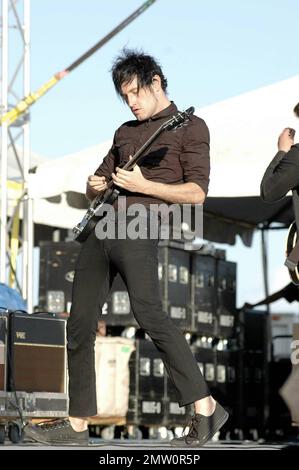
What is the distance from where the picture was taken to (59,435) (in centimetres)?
545

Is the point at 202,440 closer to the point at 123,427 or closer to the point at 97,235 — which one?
the point at 97,235

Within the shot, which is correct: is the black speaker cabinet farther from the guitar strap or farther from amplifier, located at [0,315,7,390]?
the guitar strap

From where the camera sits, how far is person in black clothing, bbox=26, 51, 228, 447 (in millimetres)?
5250

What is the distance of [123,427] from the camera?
11.4m

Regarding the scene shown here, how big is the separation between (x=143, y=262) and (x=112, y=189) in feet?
1.22

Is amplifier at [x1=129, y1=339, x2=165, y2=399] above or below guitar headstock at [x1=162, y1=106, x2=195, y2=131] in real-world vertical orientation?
below

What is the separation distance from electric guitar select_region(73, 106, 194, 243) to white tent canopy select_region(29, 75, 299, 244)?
4082 millimetres

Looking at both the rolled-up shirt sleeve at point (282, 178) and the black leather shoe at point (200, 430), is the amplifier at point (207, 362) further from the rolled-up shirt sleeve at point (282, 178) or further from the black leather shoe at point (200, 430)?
the rolled-up shirt sleeve at point (282, 178)

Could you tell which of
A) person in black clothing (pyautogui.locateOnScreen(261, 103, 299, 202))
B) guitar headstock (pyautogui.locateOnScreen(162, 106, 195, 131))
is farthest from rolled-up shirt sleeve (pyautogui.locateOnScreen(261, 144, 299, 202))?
guitar headstock (pyautogui.locateOnScreen(162, 106, 195, 131))

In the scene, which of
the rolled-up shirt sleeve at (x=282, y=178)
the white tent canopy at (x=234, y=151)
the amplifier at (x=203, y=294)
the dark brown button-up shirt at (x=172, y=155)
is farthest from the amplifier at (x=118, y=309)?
the rolled-up shirt sleeve at (x=282, y=178)

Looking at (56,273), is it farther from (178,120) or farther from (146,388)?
(178,120)

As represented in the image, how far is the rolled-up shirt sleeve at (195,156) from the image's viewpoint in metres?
5.35

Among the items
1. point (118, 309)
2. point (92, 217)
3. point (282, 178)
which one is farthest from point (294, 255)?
point (118, 309)
